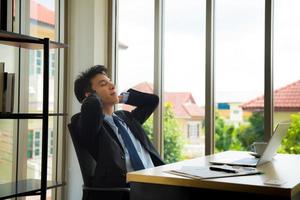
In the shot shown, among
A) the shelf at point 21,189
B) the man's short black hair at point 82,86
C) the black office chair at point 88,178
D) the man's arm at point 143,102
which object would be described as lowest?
the shelf at point 21,189

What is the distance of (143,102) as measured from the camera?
3.11 metres

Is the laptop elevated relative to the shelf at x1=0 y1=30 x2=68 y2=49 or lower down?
lower down

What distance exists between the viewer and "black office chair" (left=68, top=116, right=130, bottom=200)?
2.18 metres

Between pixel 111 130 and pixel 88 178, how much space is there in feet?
1.30

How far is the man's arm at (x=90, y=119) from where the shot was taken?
238cm

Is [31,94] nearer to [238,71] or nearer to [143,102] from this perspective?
[143,102]

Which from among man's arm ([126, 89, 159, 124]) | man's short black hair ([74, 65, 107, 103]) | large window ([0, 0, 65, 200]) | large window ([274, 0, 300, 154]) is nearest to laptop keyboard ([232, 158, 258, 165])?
large window ([274, 0, 300, 154])

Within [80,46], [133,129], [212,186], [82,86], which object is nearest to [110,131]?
[133,129]

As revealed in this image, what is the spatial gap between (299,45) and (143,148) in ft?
4.35

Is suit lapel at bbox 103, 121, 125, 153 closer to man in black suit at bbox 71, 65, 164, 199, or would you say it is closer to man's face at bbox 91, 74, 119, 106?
man in black suit at bbox 71, 65, 164, 199

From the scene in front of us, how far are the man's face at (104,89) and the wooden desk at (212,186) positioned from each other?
A: 1.01 m

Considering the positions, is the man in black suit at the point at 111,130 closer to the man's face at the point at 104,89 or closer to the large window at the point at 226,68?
the man's face at the point at 104,89

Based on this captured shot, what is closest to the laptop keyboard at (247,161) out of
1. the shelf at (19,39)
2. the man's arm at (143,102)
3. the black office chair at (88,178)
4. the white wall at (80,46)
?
the black office chair at (88,178)

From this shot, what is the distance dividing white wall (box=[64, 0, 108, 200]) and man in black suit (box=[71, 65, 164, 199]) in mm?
582
